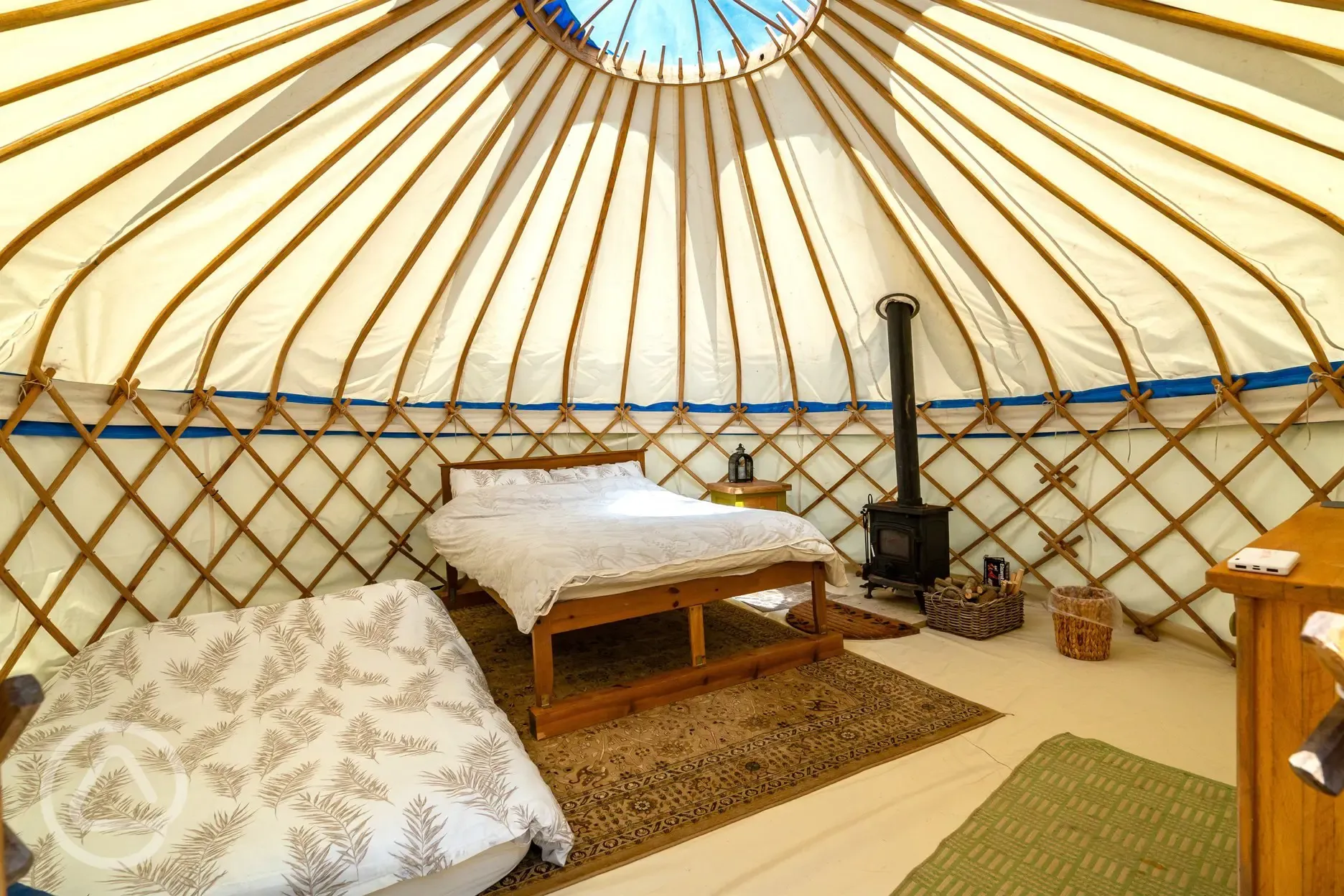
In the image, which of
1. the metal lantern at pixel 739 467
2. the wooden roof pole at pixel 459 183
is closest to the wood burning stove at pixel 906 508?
the metal lantern at pixel 739 467

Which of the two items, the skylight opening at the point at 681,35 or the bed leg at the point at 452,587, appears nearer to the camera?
the skylight opening at the point at 681,35

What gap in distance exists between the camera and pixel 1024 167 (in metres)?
2.56

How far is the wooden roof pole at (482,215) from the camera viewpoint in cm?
274

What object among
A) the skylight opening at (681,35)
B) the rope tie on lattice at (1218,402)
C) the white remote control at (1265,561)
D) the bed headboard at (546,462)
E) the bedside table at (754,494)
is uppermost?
the skylight opening at (681,35)

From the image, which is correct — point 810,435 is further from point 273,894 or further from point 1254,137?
point 273,894

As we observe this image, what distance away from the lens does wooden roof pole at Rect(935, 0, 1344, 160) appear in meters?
1.96

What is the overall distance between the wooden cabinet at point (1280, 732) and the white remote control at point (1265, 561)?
16 mm

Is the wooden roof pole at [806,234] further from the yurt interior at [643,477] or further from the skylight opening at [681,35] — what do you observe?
the skylight opening at [681,35]

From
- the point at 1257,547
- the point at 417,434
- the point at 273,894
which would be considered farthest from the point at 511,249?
the point at 1257,547

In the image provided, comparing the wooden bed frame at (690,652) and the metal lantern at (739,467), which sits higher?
the metal lantern at (739,467)

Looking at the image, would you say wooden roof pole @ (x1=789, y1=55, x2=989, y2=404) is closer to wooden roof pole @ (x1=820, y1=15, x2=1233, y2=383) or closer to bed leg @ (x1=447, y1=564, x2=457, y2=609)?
wooden roof pole @ (x1=820, y1=15, x2=1233, y2=383)

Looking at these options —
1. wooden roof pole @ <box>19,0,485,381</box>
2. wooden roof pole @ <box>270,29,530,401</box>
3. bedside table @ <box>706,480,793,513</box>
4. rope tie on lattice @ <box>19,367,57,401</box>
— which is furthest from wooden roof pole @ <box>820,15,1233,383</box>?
rope tie on lattice @ <box>19,367,57,401</box>

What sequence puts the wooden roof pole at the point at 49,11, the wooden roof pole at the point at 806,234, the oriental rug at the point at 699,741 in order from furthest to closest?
the wooden roof pole at the point at 806,234 → the oriental rug at the point at 699,741 → the wooden roof pole at the point at 49,11

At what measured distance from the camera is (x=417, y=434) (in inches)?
161
